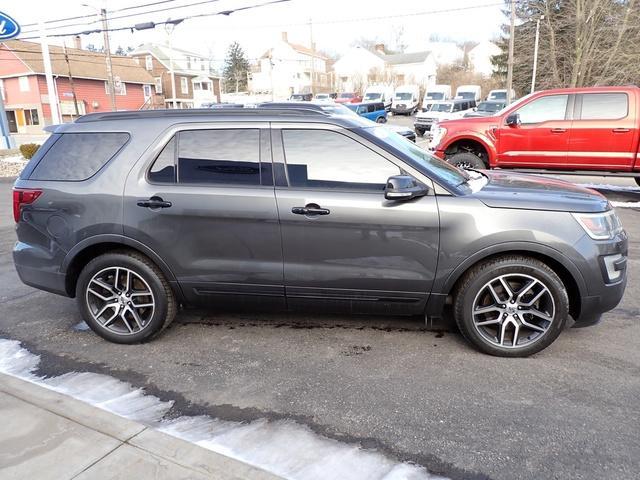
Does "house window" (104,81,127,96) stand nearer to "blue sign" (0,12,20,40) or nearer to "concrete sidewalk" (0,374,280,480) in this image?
"blue sign" (0,12,20,40)

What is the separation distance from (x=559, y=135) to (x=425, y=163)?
248 inches

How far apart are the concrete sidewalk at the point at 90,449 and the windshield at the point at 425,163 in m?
2.24

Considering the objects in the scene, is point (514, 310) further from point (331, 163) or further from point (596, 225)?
point (331, 163)

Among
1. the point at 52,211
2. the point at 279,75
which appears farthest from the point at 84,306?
the point at 279,75

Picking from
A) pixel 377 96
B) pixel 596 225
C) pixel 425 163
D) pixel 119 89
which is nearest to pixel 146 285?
pixel 425 163

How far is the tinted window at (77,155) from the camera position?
3.73m

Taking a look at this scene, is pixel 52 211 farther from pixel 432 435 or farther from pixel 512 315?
pixel 512 315

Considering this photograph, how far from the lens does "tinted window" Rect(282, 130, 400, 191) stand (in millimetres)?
3420

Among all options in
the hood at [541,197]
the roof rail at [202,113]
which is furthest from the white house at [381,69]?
the hood at [541,197]

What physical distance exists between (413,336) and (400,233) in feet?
3.24

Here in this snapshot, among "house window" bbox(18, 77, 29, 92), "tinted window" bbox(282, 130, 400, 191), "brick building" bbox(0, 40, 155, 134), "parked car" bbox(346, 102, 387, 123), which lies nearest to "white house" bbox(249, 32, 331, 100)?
"brick building" bbox(0, 40, 155, 134)

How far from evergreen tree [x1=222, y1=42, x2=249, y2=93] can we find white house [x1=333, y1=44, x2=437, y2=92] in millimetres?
16260

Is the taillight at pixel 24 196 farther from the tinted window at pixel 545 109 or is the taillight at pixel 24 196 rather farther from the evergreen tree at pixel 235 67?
the evergreen tree at pixel 235 67

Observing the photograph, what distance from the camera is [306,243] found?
3.43 metres
